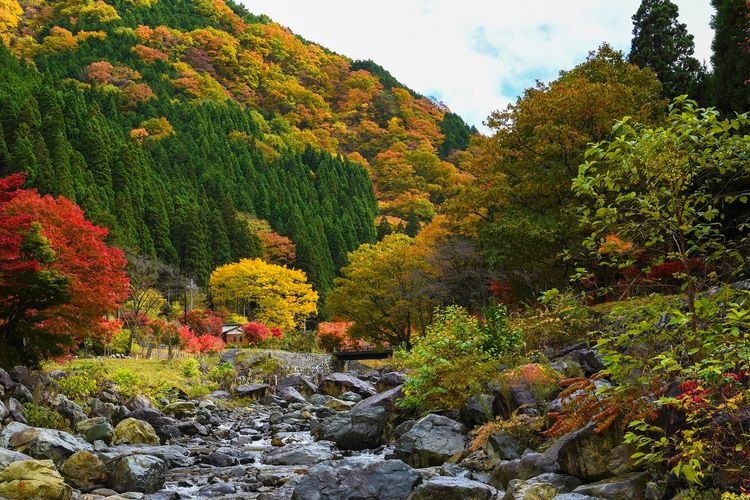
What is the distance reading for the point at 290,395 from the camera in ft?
85.0

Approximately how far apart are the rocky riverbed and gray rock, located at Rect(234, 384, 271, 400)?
541cm

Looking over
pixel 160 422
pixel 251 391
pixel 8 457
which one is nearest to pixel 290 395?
pixel 251 391

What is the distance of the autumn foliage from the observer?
56.3ft

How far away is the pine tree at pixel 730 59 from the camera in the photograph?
1989 centimetres

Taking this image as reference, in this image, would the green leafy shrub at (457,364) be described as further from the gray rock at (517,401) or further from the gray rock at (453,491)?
the gray rock at (453,491)

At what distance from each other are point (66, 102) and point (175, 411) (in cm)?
5022

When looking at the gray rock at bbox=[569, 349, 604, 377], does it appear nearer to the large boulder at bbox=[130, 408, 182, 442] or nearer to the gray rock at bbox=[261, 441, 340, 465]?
the gray rock at bbox=[261, 441, 340, 465]

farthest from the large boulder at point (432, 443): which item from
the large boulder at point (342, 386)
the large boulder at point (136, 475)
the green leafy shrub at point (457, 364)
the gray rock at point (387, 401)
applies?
the large boulder at point (342, 386)

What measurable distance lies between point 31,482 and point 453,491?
593 centimetres

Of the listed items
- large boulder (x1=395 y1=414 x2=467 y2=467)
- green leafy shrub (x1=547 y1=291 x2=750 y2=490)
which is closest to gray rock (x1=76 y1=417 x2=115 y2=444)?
large boulder (x1=395 y1=414 x2=467 y2=467)

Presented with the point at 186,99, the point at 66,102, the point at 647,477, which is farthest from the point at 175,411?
the point at 186,99

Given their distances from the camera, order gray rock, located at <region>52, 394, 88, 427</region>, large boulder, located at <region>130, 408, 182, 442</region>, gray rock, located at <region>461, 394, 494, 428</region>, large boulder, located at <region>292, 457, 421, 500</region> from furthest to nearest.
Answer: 1. large boulder, located at <region>130, 408, 182, 442</region>
2. gray rock, located at <region>52, 394, 88, 427</region>
3. gray rock, located at <region>461, 394, 494, 428</region>
4. large boulder, located at <region>292, 457, 421, 500</region>

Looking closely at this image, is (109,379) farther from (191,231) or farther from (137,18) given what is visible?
(137,18)

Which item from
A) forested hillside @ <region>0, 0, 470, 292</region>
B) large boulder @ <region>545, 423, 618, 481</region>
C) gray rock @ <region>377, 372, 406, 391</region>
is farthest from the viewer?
forested hillside @ <region>0, 0, 470, 292</region>
